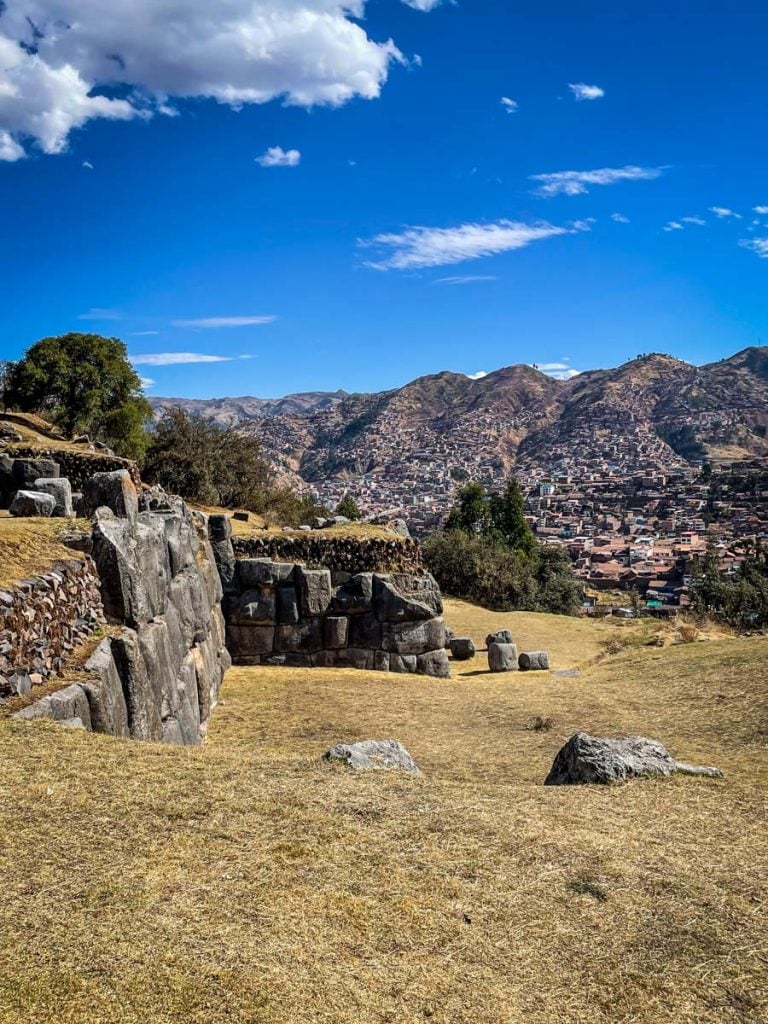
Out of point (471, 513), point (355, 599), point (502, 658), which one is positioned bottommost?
point (502, 658)

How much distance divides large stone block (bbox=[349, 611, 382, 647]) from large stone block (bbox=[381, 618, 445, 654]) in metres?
0.18

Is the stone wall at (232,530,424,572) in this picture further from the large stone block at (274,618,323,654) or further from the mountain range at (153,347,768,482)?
the mountain range at (153,347,768,482)

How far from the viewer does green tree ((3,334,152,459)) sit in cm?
3017

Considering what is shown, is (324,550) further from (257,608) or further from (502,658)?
(502,658)

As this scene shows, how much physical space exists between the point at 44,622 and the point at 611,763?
Result: 6.35 metres

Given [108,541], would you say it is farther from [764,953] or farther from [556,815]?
[764,953]

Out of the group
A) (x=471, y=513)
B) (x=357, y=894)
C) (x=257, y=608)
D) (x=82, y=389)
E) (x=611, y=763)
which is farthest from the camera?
(x=471, y=513)

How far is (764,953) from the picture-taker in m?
4.59

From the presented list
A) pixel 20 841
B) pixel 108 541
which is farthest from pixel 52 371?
pixel 20 841

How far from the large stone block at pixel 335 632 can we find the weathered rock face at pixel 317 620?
0.03 meters

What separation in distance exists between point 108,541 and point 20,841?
215 inches

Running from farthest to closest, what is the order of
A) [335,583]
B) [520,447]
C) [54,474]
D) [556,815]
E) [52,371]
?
[520,447]
[52,371]
[335,583]
[54,474]
[556,815]

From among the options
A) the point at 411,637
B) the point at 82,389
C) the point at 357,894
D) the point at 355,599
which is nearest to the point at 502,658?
the point at 411,637

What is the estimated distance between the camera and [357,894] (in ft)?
15.9
